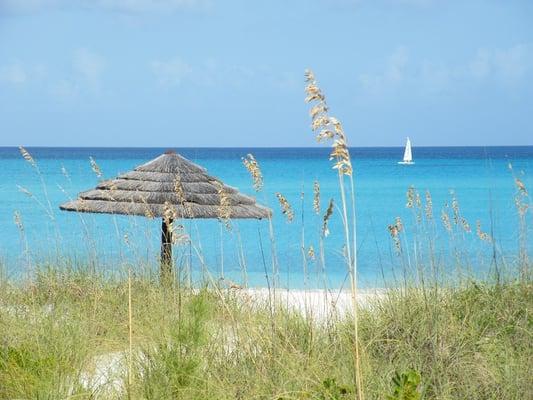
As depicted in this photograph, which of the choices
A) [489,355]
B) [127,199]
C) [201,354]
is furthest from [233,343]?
[127,199]

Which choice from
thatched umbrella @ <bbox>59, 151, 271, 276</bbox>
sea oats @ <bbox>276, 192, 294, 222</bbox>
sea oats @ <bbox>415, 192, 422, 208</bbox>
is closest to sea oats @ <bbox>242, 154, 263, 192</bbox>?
sea oats @ <bbox>276, 192, 294, 222</bbox>

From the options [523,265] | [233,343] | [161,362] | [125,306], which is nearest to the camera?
[161,362]

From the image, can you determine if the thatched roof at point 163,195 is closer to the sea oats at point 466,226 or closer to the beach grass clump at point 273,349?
the beach grass clump at point 273,349

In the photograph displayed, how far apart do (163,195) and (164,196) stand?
0.5 inches

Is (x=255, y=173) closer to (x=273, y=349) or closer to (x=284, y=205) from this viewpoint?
(x=284, y=205)

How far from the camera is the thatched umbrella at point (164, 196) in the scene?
24.5 ft

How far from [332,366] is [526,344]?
3.79ft

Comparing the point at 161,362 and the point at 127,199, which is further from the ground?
the point at 127,199

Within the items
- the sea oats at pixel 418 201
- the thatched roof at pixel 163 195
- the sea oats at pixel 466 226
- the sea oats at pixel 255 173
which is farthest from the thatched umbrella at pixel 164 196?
the sea oats at pixel 255 173

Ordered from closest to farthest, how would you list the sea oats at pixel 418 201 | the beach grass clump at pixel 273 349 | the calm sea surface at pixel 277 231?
the beach grass clump at pixel 273 349
the sea oats at pixel 418 201
the calm sea surface at pixel 277 231

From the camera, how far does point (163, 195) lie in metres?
7.70

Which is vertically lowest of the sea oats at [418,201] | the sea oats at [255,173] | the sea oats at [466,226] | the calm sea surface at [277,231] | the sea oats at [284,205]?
the calm sea surface at [277,231]

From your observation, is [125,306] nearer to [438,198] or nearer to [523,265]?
[523,265]
